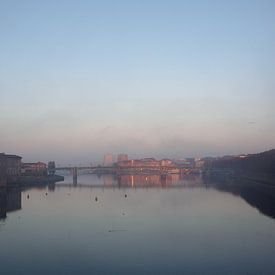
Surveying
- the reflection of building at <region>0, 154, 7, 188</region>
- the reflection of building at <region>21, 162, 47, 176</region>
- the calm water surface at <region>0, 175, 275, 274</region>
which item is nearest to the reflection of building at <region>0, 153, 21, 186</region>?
the reflection of building at <region>0, 154, 7, 188</region>

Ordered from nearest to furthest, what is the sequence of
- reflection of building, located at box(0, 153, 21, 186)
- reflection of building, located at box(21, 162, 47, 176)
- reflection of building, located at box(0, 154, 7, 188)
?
reflection of building, located at box(0, 154, 7, 188) < reflection of building, located at box(0, 153, 21, 186) < reflection of building, located at box(21, 162, 47, 176)

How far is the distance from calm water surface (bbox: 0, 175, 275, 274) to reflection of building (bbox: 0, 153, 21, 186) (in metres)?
21.3

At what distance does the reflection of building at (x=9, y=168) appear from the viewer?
5327 cm

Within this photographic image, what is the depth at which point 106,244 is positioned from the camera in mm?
18641

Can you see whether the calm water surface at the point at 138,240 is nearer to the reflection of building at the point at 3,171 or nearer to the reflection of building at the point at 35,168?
the reflection of building at the point at 3,171

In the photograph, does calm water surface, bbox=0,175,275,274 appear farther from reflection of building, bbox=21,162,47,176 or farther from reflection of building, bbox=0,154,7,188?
reflection of building, bbox=21,162,47,176

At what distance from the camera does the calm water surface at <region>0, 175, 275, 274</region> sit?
1509cm

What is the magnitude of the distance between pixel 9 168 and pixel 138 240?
44570 millimetres

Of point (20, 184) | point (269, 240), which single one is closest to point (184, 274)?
A: point (269, 240)

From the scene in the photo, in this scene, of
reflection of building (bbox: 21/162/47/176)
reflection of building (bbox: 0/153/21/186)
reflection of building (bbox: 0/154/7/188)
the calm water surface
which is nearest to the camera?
the calm water surface

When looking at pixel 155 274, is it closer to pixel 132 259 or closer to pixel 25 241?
pixel 132 259

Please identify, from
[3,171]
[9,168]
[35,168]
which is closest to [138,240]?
[3,171]

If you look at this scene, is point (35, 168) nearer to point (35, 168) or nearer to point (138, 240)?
point (35, 168)

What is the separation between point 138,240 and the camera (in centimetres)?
1939
